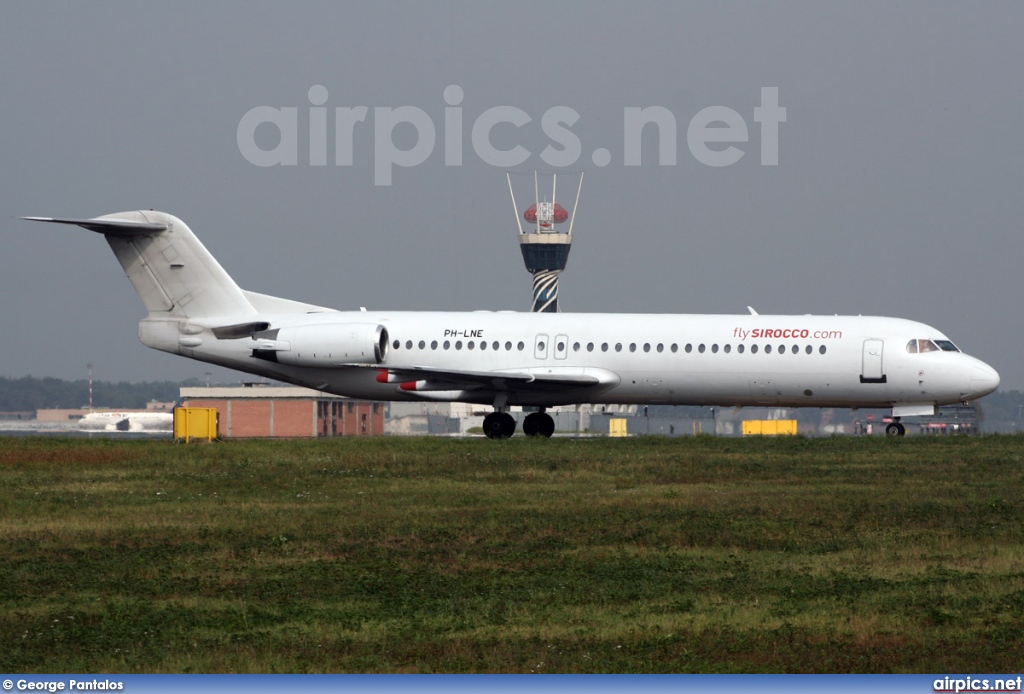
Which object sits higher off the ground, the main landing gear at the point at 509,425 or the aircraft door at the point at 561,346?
the aircraft door at the point at 561,346

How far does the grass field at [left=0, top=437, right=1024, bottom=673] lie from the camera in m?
10.8

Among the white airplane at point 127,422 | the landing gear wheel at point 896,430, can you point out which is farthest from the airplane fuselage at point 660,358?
the white airplane at point 127,422

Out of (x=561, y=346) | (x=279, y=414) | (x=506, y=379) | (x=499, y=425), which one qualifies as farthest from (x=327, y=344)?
(x=279, y=414)

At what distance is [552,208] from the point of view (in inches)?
4820

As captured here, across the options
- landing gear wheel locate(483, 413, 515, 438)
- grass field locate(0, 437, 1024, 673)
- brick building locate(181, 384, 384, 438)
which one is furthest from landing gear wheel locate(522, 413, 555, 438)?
brick building locate(181, 384, 384, 438)

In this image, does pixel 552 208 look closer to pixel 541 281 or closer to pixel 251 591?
pixel 541 281

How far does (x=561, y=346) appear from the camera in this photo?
117ft

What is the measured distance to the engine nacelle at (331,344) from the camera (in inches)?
1403

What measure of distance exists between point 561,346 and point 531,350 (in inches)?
31.9

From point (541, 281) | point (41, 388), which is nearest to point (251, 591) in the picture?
point (541, 281)

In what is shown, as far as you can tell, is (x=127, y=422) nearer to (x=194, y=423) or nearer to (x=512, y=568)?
(x=194, y=423)

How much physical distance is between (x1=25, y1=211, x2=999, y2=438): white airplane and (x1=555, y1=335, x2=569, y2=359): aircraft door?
3 cm

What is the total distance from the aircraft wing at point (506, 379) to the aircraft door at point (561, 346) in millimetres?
343

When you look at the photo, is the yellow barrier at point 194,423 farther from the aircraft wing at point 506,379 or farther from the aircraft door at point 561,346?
the aircraft door at point 561,346
